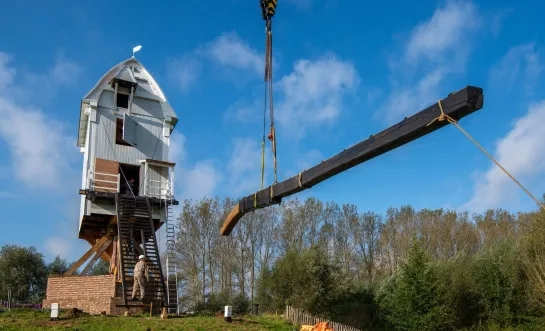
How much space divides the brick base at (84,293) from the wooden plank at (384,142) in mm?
14991

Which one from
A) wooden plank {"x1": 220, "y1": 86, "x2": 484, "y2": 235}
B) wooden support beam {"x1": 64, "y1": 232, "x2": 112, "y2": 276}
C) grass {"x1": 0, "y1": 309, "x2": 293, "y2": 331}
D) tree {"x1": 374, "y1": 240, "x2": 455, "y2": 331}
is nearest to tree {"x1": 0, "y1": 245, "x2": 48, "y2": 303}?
wooden support beam {"x1": 64, "y1": 232, "x2": 112, "y2": 276}

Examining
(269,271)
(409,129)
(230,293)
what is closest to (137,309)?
(269,271)

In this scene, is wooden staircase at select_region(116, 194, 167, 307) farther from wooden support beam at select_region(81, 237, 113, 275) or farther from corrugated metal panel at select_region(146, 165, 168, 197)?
wooden support beam at select_region(81, 237, 113, 275)

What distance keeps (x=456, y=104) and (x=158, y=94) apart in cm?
2469

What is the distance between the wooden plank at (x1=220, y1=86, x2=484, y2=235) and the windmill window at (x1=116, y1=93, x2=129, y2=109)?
19767 mm

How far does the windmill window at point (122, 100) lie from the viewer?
2859cm

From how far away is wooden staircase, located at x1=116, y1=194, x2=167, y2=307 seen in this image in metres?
22.8

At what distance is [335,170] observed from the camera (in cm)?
890

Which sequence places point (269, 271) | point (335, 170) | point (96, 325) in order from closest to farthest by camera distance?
point (335, 170) < point (96, 325) < point (269, 271)

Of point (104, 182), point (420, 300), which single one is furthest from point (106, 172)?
point (420, 300)

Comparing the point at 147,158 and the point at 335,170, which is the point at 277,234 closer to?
the point at 147,158

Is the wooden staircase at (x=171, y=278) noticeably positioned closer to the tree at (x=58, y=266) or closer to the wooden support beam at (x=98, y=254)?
the wooden support beam at (x=98, y=254)

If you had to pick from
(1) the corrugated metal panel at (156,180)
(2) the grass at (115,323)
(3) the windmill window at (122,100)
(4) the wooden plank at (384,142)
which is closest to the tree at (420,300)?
(2) the grass at (115,323)

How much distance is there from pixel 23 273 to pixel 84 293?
73.6 feet
